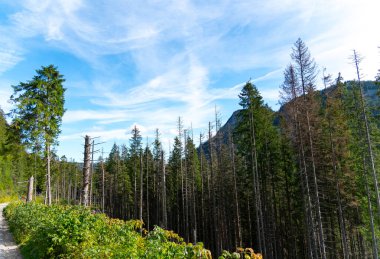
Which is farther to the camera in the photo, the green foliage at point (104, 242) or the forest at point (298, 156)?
the forest at point (298, 156)

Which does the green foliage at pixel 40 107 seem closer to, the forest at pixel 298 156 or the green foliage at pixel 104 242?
the forest at pixel 298 156

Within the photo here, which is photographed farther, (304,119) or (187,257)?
(304,119)

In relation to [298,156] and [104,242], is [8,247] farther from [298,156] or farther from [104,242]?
[298,156]

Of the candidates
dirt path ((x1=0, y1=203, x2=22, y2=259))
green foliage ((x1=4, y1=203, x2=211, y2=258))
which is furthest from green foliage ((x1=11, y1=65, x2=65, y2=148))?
green foliage ((x1=4, y1=203, x2=211, y2=258))

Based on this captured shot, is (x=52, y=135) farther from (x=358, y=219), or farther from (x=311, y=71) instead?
(x=358, y=219)

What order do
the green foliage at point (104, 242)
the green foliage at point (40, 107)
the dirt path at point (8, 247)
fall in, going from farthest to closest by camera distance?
the green foliage at point (40, 107), the dirt path at point (8, 247), the green foliage at point (104, 242)

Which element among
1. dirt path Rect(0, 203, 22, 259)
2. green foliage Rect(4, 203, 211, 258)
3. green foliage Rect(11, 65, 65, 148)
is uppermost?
green foliage Rect(11, 65, 65, 148)

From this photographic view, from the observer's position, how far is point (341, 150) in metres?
21.3

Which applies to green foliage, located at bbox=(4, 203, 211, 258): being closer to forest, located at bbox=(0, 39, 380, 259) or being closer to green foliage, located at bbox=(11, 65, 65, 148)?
forest, located at bbox=(0, 39, 380, 259)

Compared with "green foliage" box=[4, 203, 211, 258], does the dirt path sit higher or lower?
lower

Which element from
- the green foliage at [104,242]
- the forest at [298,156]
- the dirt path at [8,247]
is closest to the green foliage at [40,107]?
the forest at [298,156]

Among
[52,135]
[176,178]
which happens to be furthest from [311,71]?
[176,178]

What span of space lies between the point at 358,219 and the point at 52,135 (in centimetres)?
2749

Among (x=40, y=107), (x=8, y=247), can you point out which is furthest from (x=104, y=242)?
(x=40, y=107)
